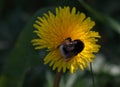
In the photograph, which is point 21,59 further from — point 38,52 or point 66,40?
point 66,40

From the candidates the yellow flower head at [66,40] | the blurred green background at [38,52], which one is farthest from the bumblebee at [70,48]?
the blurred green background at [38,52]

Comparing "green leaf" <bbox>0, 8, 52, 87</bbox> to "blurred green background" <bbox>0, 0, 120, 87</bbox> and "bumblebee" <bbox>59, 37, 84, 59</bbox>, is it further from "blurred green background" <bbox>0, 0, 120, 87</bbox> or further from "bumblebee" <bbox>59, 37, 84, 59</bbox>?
"bumblebee" <bbox>59, 37, 84, 59</bbox>

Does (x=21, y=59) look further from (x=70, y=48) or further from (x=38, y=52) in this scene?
(x=70, y=48)

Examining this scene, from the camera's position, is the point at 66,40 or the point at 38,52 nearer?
the point at 66,40

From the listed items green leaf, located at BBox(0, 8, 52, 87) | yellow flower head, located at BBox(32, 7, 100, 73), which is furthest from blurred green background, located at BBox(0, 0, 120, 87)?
yellow flower head, located at BBox(32, 7, 100, 73)

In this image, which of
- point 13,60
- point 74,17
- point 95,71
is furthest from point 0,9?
point 74,17

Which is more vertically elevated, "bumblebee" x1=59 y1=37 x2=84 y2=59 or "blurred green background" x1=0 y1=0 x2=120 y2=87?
"blurred green background" x1=0 y1=0 x2=120 y2=87

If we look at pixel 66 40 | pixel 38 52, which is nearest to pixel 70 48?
pixel 66 40
